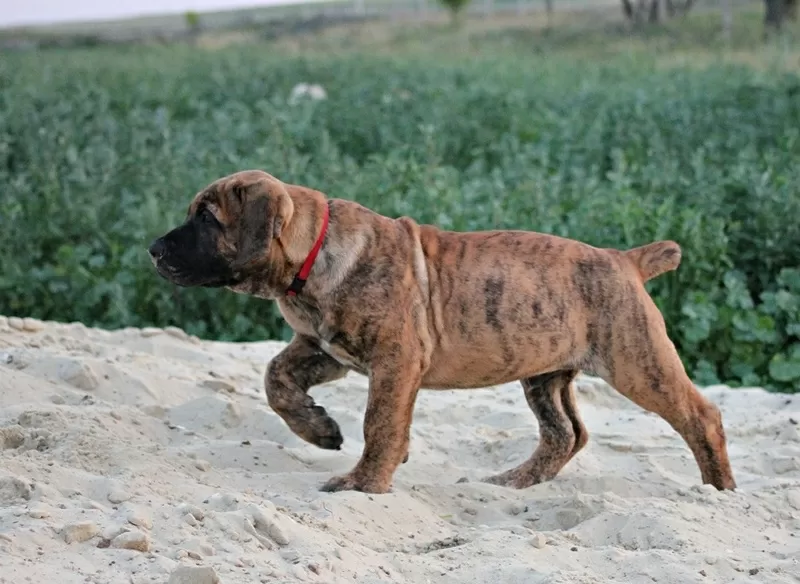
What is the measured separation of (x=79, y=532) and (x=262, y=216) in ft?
5.98

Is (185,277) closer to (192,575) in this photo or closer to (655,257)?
(192,575)

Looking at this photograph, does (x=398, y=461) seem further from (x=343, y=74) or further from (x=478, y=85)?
(x=343, y=74)

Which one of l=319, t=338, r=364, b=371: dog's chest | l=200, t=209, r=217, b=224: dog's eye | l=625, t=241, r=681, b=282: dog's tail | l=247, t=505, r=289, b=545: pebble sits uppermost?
l=200, t=209, r=217, b=224: dog's eye

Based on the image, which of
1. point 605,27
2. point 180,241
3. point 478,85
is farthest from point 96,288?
point 605,27

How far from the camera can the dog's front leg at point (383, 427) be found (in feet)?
20.0

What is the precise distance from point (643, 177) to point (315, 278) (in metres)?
7.24

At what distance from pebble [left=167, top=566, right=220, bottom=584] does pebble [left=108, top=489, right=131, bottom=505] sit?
0.98 metres

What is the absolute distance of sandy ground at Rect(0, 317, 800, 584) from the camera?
192 inches

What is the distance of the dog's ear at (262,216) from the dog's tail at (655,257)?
6.33 ft

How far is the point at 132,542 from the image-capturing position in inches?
184

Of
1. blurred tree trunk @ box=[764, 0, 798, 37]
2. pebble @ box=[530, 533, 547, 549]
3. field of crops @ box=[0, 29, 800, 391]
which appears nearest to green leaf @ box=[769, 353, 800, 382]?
field of crops @ box=[0, 29, 800, 391]

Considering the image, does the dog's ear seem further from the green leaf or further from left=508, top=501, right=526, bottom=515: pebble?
the green leaf

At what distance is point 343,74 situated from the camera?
79.8ft

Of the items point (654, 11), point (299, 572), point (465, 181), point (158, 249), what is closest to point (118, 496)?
point (299, 572)
